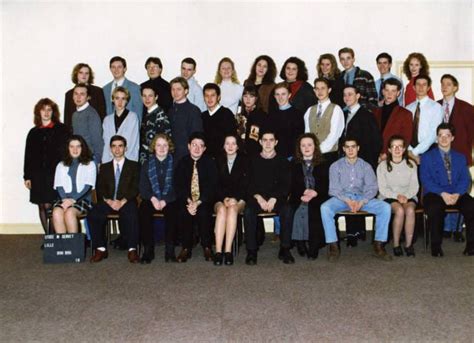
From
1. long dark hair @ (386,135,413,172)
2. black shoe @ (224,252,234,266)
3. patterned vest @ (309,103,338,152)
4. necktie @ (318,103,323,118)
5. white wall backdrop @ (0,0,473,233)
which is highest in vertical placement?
white wall backdrop @ (0,0,473,233)

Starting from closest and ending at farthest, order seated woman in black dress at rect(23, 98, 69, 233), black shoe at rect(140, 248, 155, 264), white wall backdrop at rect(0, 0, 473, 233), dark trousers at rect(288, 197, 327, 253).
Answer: black shoe at rect(140, 248, 155, 264) < dark trousers at rect(288, 197, 327, 253) < seated woman in black dress at rect(23, 98, 69, 233) < white wall backdrop at rect(0, 0, 473, 233)

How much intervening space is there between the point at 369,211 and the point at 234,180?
4.08 feet

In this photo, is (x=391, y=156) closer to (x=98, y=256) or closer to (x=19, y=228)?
(x=98, y=256)

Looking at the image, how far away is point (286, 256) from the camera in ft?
19.0

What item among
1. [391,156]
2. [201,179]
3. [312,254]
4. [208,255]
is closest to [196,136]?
[201,179]

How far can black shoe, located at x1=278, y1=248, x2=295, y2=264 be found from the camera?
18.9 ft

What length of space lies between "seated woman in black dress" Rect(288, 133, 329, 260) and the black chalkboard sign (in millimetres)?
1923

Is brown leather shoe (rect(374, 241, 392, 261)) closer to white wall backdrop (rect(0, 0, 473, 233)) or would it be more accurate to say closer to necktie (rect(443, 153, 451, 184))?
necktie (rect(443, 153, 451, 184))

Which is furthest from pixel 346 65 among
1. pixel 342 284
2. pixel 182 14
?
pixel 342 284

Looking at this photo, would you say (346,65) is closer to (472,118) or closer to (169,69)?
(472,118)

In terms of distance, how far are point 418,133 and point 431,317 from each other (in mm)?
2813

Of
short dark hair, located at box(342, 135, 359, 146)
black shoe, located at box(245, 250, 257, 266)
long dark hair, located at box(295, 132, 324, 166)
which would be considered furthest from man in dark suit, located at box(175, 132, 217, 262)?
short dark hair, located at box(342, 135, 359, 146)

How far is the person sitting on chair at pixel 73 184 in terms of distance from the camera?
609 centimetres

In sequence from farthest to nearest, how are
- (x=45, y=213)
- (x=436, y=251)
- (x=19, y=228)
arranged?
(x=19, y=228) → (x=45, y=213) → (x=436, y=251)
